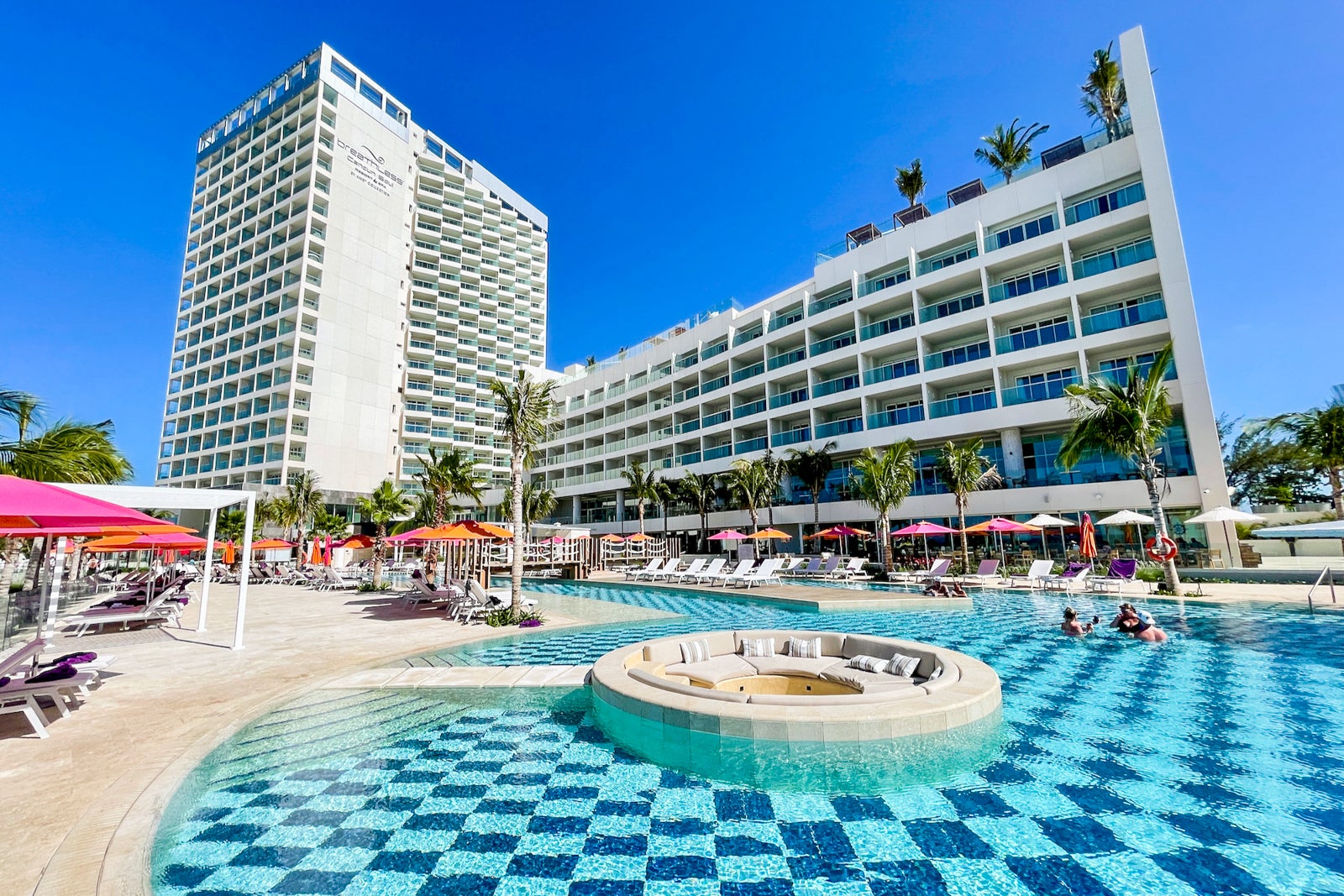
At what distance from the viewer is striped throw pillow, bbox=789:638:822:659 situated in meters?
9.02

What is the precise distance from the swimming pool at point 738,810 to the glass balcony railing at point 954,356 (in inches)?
948

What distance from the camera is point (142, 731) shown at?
5.80 metres

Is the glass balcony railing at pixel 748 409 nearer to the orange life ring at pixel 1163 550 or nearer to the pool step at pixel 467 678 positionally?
the orange life ring at pixel 1163 550

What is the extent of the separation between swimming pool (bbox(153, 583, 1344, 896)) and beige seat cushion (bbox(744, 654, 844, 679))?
2.44 meters

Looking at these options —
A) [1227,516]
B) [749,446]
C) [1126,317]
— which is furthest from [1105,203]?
[749,446]

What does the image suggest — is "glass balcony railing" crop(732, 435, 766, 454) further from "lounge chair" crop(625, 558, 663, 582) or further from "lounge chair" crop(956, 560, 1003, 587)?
"lounge chair" crop(956, 560, 1003, 587)

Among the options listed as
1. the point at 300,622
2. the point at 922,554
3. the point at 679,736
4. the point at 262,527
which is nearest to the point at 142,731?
the point at 679,736

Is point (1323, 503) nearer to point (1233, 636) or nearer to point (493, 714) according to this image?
point (1233, 636)

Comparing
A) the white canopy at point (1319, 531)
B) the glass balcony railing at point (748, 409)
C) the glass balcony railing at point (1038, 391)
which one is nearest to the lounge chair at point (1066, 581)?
the white canopy at point (1319, 531)

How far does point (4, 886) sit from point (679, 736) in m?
4.69

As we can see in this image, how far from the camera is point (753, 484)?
33719 mm

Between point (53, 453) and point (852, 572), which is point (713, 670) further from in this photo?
point (852, 572)

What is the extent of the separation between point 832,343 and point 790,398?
431 cm

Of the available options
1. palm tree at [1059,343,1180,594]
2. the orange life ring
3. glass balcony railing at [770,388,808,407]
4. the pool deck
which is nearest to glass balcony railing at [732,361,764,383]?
glass balcony railing at [770,388,808,407]
